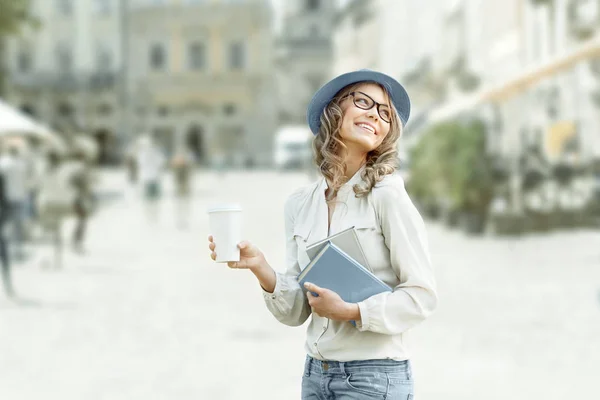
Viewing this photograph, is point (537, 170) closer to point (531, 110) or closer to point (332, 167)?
point (531, 110)

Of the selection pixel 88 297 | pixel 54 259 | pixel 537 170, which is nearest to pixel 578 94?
pixel 537 170

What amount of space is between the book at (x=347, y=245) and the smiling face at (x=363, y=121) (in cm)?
24

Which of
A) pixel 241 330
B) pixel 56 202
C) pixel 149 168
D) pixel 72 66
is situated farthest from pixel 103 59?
pixel 241 330

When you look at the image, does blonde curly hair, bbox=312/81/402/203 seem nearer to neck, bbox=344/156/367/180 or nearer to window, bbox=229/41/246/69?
neck, bbox=344/156/367/180

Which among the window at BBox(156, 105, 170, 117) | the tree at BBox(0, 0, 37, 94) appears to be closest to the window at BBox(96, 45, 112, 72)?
the window at BBox(156, 105, 170, 117)

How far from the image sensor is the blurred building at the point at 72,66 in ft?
246

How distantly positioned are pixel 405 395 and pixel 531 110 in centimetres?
2286

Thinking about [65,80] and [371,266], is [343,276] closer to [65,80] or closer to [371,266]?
[371,266]

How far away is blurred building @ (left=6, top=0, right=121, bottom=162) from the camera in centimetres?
7506

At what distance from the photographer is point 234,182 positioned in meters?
47.6

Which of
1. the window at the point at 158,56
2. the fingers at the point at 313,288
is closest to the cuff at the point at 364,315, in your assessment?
the fingers at the point at 313,288

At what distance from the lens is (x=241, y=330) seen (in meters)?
10.0

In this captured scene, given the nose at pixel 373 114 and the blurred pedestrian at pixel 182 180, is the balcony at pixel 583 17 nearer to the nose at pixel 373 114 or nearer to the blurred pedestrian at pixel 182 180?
the blurred pedestrian at pixel 182 180

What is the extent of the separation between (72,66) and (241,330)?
68.6 metres
